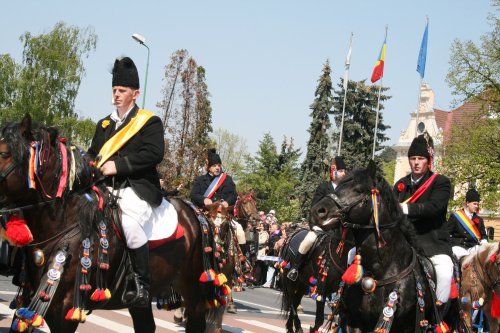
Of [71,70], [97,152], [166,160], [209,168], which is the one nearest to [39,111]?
[71,70]

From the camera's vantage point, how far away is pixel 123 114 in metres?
8.19

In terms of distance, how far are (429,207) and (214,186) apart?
5.95m

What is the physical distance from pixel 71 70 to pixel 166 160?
41.2 ft

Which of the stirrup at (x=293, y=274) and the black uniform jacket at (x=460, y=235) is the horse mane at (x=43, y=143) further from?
the black uniform jacket at (x=460, y=235)

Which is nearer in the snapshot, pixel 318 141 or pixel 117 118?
pixel 117 118

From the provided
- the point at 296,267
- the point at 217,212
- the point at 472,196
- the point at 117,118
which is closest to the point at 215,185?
the point at 217,212

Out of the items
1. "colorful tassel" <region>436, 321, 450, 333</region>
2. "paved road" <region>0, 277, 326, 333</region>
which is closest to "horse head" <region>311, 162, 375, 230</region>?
"colorful tassel" <region>436, 321, 450, 333</region>

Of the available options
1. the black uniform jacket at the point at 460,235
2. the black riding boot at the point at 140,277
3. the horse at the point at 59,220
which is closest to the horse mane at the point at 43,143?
the horse at the point at 59,220

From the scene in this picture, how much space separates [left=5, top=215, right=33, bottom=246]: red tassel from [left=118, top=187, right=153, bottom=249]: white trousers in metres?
1.14

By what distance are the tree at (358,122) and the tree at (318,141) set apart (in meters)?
1.89

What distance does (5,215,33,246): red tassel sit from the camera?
6633 millimetres

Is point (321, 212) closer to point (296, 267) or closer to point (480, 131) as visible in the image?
point (296, 267)

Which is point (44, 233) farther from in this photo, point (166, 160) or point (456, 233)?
point (166, 160)

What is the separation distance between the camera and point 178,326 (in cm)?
1302
